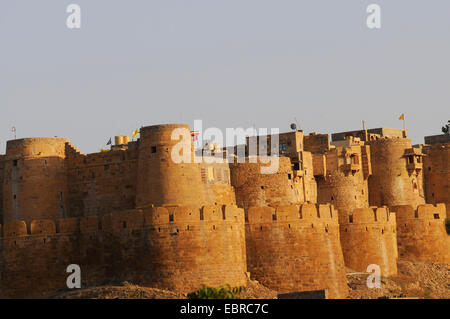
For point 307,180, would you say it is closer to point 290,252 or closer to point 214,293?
point 290,252

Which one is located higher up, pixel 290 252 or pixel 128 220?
pixel 128 220

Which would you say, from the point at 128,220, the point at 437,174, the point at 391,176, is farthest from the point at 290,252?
the point at 437,174

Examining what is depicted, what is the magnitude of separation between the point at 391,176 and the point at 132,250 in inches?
910

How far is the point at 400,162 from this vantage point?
279 feet

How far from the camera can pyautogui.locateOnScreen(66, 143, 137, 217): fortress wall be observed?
7275cm

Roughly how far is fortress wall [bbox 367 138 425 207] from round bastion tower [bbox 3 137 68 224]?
2119 cm

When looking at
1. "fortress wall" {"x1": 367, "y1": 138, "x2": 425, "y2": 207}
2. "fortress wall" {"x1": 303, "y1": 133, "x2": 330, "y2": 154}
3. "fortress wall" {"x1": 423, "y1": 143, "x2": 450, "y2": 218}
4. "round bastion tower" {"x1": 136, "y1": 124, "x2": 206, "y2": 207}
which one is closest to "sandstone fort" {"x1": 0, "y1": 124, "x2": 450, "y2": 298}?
"round bastion tower" {"x1": 136, "y1": 124, "x2": 206, "y2": 207}

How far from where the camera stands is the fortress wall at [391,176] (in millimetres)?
84625

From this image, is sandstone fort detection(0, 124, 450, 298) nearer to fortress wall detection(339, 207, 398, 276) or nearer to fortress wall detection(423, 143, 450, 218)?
fortress wall detection(339, 207, 398, 276)

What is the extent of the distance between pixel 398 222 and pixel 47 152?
22068 millimetres

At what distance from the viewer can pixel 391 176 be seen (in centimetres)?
8481

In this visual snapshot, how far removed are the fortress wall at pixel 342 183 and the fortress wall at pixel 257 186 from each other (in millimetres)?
5918
